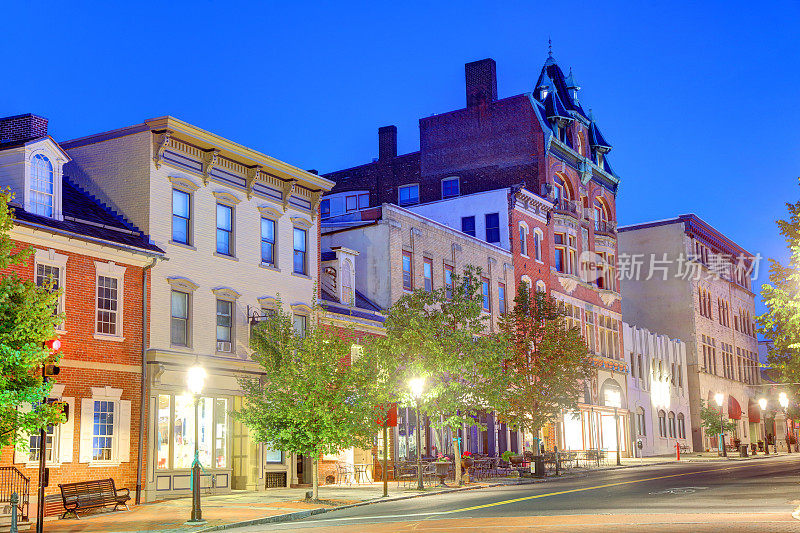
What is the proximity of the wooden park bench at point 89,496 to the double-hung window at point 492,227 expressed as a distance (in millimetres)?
30842

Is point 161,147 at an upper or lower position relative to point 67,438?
upper

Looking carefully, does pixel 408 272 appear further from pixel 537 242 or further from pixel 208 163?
pixel 537 242

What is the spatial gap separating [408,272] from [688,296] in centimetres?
4147

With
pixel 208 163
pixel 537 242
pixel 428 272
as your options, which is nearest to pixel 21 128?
pixel 208 163

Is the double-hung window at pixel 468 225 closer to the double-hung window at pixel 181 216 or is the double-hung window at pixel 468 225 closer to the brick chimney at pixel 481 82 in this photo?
the brick chimney at pixel 481 82

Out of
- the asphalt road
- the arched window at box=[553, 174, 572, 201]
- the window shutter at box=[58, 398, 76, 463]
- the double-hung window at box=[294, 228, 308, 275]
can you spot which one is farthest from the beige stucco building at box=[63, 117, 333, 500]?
the arched window at box=[553, 174, 572, 201]

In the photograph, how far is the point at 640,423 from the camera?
65938 millimetres

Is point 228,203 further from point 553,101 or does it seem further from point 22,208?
point 553,101

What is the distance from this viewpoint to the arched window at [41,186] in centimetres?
2650

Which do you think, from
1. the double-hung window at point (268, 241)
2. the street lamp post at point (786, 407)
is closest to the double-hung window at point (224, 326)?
the double-hung window at point (268, 241)

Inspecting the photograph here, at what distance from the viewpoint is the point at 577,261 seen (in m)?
60.2

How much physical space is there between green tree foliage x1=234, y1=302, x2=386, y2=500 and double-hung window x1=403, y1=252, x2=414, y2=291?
1418 cm

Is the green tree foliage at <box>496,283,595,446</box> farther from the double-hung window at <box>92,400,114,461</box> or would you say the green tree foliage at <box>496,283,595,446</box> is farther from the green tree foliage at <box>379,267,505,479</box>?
the double-hung window at <box>92,400,114,461</box>

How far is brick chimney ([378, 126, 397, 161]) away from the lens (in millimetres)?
63375
